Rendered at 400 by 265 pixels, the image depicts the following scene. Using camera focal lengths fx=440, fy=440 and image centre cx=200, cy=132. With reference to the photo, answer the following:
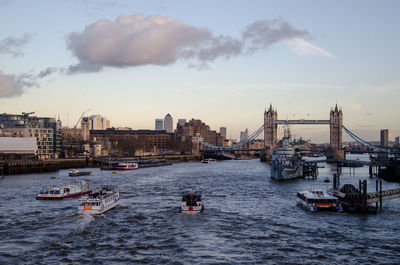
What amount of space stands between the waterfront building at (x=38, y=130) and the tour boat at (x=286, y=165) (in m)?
80.4

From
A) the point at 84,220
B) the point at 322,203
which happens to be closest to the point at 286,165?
the point at 322,203

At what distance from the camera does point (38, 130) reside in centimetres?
14838

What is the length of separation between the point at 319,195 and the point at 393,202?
13.8 metres

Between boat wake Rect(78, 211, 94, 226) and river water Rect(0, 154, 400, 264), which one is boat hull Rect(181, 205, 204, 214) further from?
boat wake Rect(78, 211, 94, 226)

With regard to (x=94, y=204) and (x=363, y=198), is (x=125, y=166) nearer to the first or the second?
(x=94, y=204)

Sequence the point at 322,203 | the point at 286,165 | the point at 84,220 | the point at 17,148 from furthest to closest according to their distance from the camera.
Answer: the point at 17,148, the point at 286,165, the point at 322,203, the point at 84,220

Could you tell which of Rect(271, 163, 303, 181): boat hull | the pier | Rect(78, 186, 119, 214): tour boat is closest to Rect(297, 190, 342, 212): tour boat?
the pier

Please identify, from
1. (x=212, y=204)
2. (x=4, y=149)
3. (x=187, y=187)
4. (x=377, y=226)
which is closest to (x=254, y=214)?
(x=212, y=204)

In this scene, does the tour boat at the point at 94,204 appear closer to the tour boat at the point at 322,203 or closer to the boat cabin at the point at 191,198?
the boat cabin at the point at 191,198

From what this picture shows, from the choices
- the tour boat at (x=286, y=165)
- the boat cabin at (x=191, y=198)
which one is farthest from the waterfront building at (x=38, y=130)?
the boat cabin at (x=191, y=198)

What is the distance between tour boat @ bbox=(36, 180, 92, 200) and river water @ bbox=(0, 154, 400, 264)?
6.28 ft

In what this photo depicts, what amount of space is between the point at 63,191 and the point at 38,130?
3645 inches

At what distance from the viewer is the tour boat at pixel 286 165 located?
96375 mm

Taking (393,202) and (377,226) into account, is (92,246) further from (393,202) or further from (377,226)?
(393,202)
